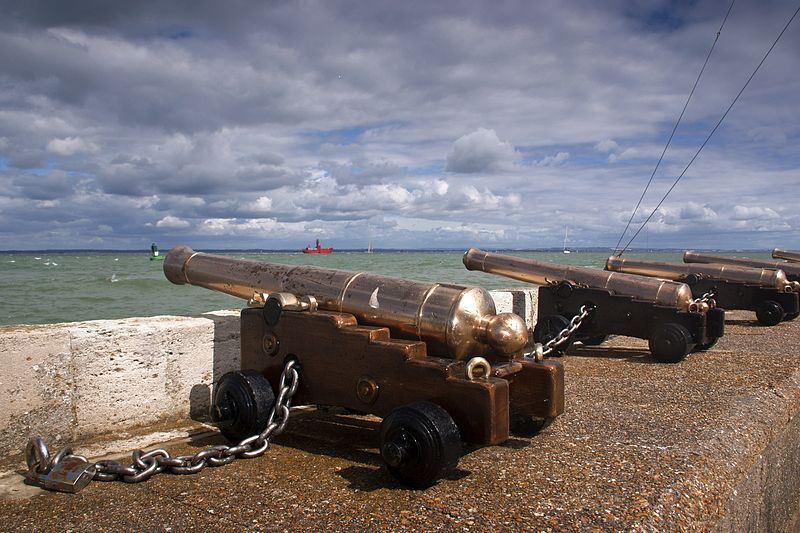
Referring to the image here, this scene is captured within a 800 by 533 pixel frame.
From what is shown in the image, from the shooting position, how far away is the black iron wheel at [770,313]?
9.70 metres

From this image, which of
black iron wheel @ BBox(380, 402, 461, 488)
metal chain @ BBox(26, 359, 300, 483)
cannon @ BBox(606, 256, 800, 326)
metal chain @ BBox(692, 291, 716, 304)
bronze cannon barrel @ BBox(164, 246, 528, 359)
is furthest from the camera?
cannon @ BBox(606, 256, 800, 326)

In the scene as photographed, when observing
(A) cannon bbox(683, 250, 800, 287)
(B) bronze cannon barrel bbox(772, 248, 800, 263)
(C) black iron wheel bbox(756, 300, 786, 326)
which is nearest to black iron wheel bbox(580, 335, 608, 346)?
(C) black iron wheel bbox(756, 300, 786, 326)

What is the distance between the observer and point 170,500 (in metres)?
2.65

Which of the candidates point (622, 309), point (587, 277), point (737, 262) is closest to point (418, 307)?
point (622, 309)

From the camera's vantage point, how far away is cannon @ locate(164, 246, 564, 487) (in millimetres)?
2754

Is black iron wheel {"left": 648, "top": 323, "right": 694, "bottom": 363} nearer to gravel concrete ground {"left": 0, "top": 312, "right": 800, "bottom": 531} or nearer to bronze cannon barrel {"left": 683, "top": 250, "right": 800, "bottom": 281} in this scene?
gravel concrete ground {"left": 0, "top": 312, "right": 800, "bottom": 531}

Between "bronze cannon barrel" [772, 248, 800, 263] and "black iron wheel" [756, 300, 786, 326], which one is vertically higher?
"bronze cannon barrel" [772, 248, 800, 263]

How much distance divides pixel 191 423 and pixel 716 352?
5.24 metres

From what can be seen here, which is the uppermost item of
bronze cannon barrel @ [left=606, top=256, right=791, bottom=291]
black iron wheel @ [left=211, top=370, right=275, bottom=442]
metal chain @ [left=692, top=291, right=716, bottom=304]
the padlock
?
bronze cannon barrel @ [left=606, top=256, right=791, bottom=291]

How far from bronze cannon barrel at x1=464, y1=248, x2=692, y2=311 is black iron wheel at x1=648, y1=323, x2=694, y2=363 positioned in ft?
0.98

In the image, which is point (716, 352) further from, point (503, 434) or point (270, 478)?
point (270, 478)

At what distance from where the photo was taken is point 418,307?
128 inches

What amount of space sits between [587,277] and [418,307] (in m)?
4.27

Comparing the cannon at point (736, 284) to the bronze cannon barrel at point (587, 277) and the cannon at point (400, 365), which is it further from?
the cannon at point (400, 365)
